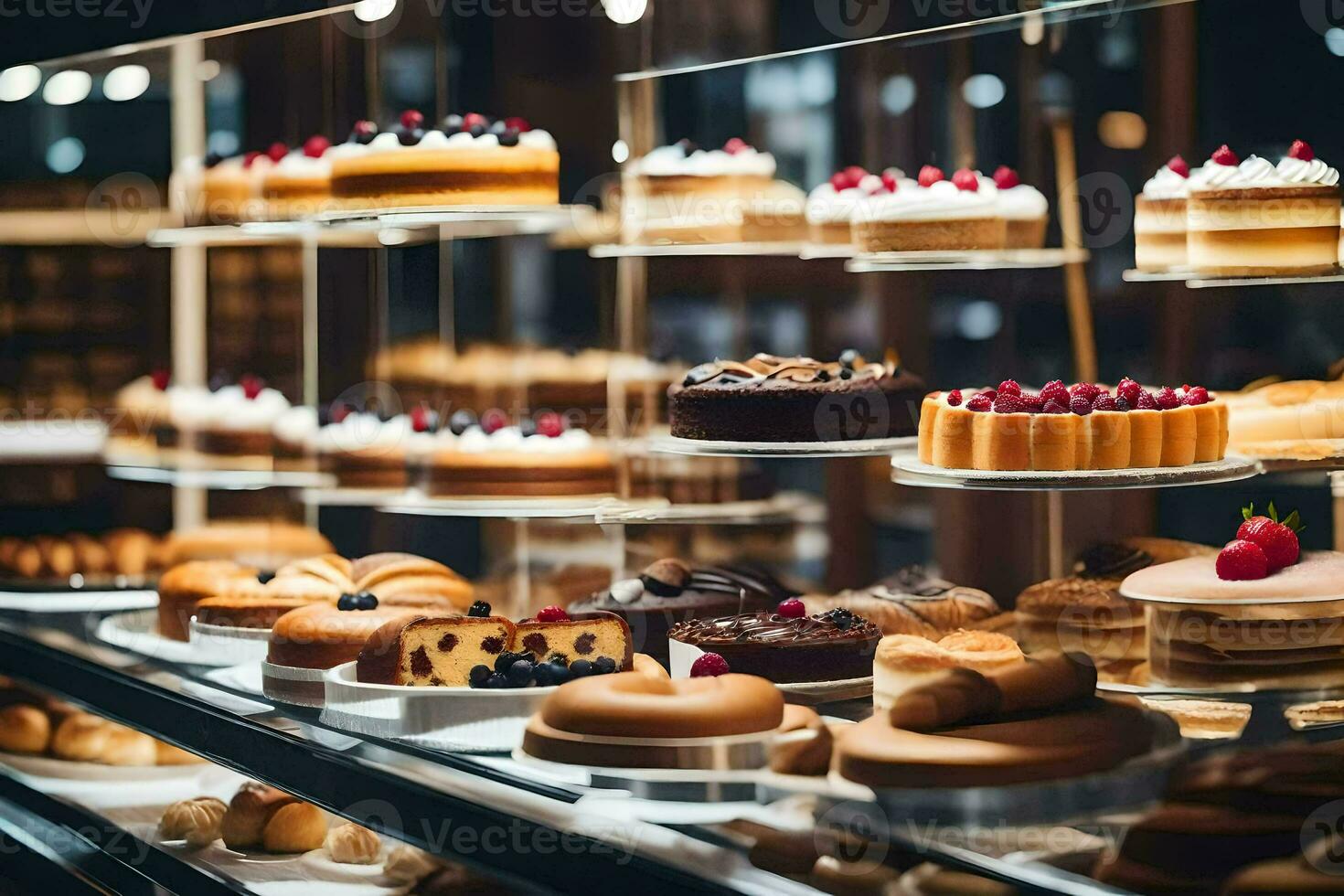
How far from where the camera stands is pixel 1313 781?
226 centimetres

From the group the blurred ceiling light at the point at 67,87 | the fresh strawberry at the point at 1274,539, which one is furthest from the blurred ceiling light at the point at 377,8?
the fresh strawberry at the point at 1274,539

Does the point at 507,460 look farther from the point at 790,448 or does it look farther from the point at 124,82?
the point at 124,82

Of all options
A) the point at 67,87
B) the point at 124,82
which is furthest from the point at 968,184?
the point at 67,87

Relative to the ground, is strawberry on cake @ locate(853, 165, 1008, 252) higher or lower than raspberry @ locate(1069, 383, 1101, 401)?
higher

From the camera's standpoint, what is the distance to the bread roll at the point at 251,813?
3473 millimetres

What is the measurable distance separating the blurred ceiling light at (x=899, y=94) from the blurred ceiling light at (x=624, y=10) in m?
Result: 0.79

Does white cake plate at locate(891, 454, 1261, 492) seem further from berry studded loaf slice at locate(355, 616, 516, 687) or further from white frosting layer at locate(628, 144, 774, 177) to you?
white frosting layer at locate(628, 144, 774, 177)

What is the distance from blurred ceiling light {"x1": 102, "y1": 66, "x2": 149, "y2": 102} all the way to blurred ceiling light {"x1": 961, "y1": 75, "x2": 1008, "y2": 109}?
253 cm

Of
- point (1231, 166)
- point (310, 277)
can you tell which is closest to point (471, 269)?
point (310, 277)

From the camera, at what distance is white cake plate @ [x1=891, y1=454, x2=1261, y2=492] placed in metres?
2.79

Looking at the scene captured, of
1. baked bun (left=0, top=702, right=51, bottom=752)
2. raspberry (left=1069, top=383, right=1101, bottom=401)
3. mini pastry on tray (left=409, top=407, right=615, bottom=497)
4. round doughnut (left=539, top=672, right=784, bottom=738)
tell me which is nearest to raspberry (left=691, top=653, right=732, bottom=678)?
round doughnut (left=539, top=672, right=784, bottom=738)

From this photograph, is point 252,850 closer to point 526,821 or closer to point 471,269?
point 526,821

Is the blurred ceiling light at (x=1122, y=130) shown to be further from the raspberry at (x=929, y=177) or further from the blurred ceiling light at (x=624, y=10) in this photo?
the blurred ceiling light at (x=624, y=10)

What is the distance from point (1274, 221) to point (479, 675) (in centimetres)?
177
